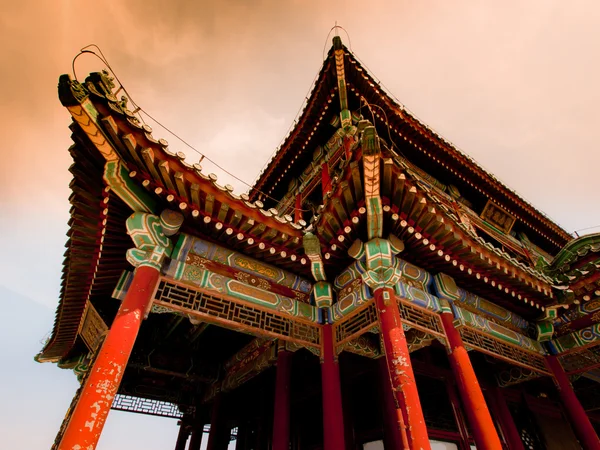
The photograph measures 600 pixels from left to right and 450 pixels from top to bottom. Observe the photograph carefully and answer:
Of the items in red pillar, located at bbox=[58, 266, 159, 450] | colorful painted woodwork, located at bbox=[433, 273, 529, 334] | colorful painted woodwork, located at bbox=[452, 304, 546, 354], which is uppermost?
colorful painted woodwork, located at bbox=[433, 273, 529, 334]

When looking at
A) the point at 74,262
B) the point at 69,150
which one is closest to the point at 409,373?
the point at 69,150

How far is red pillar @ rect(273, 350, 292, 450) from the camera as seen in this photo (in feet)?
20.5

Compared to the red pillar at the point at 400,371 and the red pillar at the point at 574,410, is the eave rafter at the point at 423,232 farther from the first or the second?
the red pillar at the point at 574,410

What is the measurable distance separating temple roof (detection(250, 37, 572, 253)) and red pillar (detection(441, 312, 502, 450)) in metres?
5.63

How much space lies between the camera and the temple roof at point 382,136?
9758mm

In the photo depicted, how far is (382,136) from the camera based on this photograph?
10680 mm

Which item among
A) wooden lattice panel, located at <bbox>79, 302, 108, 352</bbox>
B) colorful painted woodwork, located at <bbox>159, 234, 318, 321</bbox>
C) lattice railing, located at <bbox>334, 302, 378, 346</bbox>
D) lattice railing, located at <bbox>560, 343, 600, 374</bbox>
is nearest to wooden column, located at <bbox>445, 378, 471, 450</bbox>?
lattice railing, located at <bbox>560, 343, 600, 374</bbox>

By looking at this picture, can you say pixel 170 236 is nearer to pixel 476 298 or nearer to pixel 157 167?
pixel 157 167

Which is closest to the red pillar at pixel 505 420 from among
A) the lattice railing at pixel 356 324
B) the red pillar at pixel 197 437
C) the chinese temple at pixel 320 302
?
the chinese temple at pixel 320 302

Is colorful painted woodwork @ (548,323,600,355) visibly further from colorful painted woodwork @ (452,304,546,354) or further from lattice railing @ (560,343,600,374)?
colorful painted woodwork @ (452,304,546,354)

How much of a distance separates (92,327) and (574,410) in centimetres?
1073

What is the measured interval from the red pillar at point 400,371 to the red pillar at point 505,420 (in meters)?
5.53

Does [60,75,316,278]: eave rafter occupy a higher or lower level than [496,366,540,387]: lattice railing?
higher

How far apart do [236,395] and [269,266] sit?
5795 mm
